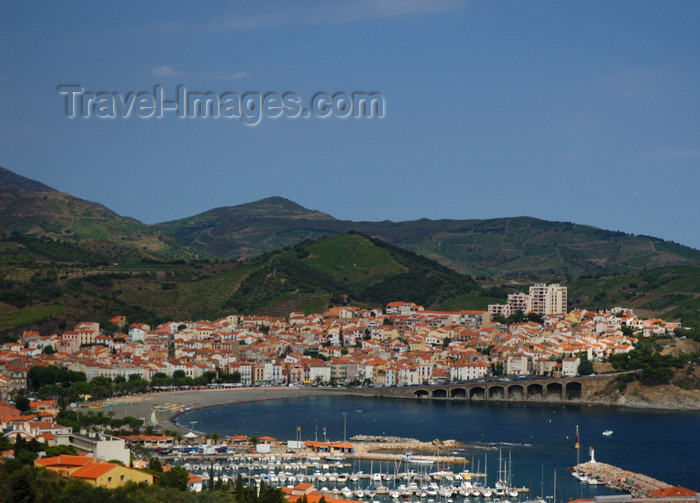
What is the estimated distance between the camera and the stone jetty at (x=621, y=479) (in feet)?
118

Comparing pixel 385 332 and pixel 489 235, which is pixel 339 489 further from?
pixel 489 235

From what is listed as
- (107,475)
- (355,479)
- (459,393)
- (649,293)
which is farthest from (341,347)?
(107,475)

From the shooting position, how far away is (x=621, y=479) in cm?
3791

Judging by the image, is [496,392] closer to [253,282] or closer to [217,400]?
[217,400]

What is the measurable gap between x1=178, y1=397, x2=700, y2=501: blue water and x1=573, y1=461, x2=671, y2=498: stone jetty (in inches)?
26.9

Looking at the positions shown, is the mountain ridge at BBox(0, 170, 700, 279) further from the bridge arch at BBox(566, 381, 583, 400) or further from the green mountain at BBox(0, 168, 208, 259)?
the bridge arch at BBox(566, 381, 583, 400)

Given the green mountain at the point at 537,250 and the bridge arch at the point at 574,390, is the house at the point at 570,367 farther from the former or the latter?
the green mountain at the point at 537,250

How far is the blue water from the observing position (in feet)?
133

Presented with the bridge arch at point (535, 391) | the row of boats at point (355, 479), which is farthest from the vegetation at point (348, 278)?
the row of boats at point (355, 479)

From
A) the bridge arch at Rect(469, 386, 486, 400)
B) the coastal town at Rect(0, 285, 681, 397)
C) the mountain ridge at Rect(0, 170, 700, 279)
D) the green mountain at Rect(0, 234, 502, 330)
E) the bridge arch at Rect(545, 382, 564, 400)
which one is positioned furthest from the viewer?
the mountain ridge at Rect(0, 170, 700, 279)

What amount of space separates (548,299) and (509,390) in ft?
93.8

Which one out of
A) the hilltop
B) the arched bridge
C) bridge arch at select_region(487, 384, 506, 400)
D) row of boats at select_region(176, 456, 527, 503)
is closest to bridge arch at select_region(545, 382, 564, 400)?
the arched bridge

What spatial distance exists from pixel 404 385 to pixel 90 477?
135ft

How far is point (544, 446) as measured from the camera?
45.3 metres
